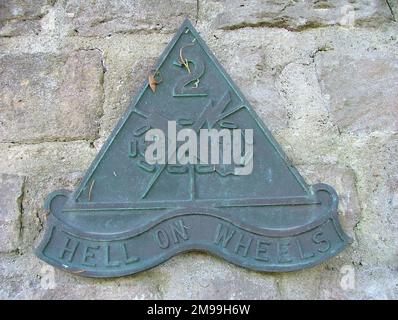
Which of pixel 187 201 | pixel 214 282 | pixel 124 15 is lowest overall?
pixel 214 282

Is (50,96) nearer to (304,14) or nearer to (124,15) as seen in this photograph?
(124,15)

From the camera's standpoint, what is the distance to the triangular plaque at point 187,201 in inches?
39.9

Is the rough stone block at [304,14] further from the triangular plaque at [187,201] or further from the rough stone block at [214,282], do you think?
the rough stone block at [214,282]

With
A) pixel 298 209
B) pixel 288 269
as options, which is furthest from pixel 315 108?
pixel 288 269

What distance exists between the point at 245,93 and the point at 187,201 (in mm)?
267

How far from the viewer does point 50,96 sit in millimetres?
1152

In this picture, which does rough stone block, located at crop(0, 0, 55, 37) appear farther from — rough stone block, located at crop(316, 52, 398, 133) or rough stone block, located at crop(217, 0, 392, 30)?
rough stone block, located at crop(316, 52, 398, 133)

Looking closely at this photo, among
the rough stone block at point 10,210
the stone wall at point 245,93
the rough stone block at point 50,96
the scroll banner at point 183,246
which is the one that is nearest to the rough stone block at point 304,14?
the stone wall at point 245,93

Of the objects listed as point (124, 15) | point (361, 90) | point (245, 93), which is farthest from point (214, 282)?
point (124, 15)

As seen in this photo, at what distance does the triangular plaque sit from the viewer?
3.33 ft

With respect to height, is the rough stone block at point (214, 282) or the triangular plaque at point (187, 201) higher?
the triangular plaque at point (187, 201)

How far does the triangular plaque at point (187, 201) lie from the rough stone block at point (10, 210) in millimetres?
81

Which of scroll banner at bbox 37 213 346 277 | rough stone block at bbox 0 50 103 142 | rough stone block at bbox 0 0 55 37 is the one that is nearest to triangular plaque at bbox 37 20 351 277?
scroll banner at bbox 37 213 346 277
